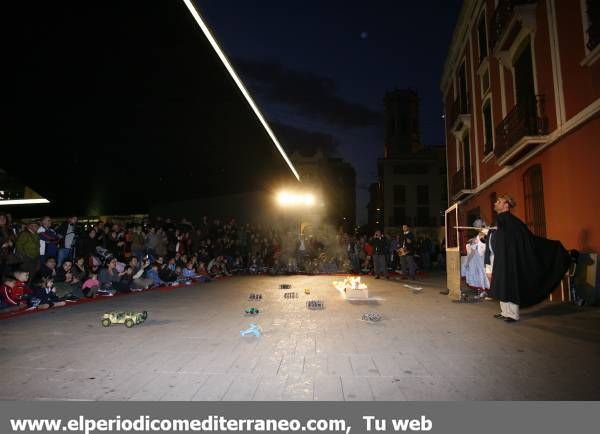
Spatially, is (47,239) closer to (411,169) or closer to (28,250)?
(28,250)

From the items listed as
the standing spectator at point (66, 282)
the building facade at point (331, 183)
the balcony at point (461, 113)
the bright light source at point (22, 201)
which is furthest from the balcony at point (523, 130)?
the building facade at point (331, 183)

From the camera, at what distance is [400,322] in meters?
6.16

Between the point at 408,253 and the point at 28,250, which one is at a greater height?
the point at 408,253

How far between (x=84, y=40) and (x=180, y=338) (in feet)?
25.9

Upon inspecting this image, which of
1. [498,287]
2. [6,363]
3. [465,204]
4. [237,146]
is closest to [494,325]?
[498,287]

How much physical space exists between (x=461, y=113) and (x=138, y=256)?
16.7m

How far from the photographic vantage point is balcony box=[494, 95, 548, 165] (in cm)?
991

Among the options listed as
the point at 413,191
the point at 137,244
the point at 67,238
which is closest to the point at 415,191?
the point at 413,191

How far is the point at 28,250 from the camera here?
8.89 metres

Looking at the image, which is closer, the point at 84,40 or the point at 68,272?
the point at 84,40

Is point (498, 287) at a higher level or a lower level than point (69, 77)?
lower

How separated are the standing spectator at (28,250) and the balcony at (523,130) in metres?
13.4

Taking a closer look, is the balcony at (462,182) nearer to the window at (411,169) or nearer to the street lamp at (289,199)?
the street lamp at (289,199)

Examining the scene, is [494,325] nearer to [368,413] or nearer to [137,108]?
[368,413]
